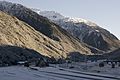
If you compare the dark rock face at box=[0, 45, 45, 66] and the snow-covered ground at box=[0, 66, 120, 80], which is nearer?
the snow-covered ground at box=[0, 66, 120, 80]

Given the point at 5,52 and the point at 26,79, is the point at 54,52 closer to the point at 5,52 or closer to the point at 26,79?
the point at 5,52

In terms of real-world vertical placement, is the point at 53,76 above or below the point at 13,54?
below

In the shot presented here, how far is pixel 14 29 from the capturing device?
192125 millimetres

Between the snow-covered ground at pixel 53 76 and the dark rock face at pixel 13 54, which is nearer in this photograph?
the snow-covered ground at pixel 53 76

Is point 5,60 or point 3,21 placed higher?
point 3,21

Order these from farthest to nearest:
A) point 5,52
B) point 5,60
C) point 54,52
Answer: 1. point 54,52
2. point 5,52
3. point 5,60

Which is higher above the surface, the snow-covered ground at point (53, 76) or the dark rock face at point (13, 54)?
the dark rock face at point (13, 54)

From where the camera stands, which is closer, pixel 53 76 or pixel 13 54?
pixel 53 76

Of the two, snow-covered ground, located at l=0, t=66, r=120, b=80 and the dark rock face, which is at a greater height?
the dark rock face

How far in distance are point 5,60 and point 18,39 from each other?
46827 mm

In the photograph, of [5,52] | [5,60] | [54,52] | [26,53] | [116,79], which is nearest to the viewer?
[116,79]

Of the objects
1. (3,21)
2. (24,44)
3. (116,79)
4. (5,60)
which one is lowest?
(116,79)

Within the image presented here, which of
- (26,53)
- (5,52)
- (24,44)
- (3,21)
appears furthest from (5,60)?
(3,21)

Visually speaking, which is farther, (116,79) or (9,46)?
(9,46)
